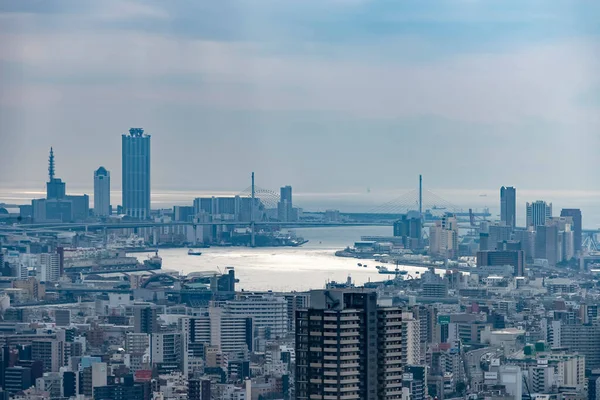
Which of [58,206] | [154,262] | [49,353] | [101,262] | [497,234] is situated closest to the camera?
[49,353]

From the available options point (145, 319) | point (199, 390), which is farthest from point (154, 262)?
point (199, 390)

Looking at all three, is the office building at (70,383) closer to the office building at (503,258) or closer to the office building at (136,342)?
the office building at (136,342)

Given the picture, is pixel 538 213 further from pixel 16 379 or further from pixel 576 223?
pixel 16 379

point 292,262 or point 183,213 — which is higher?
point 183,213

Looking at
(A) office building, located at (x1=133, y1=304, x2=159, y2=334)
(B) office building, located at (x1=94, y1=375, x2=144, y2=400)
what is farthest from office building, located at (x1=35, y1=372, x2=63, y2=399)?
(A) office building, located at (x1=133, y1=304, x2=159, y2=334)

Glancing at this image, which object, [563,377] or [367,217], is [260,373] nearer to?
[563,377]

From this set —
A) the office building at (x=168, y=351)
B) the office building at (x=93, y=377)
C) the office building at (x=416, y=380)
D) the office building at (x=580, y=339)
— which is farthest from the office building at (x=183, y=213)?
the office building at (x=416, y=380)

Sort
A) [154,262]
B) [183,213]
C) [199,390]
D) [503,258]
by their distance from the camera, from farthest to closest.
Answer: [183,213] → [154,262] → [503,258] → [199,390]
